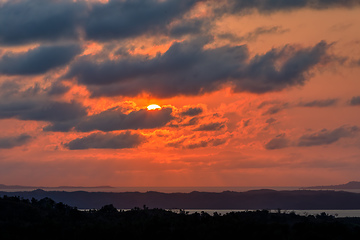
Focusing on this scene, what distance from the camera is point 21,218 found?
133 metres

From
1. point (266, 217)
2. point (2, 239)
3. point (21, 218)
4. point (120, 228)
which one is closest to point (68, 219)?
point (21, 218)

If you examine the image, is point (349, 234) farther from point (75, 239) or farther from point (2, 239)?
point (2, 239)

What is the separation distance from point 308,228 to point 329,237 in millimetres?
8122

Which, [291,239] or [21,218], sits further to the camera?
[21,218]

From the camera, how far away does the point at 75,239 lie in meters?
108

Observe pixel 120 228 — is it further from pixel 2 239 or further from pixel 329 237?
pixel 329 237

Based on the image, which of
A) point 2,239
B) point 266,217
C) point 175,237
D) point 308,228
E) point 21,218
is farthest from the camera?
point 266,217

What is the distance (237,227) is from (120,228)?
77.3 ft

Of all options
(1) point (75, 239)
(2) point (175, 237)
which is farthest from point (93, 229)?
(2) point (175, 237)

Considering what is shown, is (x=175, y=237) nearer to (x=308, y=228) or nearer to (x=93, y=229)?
(x=93, y=229)

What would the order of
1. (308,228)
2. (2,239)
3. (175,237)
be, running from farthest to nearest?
1. (308,228)
2. (175,237)
3. (2,239)

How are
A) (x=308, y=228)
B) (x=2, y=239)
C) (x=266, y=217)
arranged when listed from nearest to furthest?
1. (x=2, y=239)
2. (x=308, y=228)
3. (x=266, y=217)

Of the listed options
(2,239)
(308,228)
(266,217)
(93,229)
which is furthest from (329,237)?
(2,239)

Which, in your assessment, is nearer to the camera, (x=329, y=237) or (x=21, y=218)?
(x=329, y=237)
